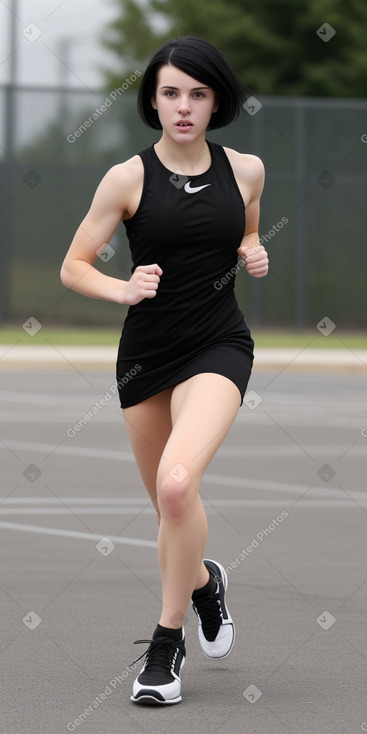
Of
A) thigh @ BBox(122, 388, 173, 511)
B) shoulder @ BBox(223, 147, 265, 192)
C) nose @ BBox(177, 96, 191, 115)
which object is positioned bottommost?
thigh @ BBox(122, 388, 173, 511)

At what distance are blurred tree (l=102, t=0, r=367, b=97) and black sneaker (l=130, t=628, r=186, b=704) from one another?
32.7 metres

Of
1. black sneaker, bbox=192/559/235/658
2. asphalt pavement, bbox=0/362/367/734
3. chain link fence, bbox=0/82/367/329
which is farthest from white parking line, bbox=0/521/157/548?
chain link fence, bbox=0/82/367/329

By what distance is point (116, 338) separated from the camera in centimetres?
2686

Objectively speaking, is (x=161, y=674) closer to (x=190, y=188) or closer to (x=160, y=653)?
(x=160, y=653)

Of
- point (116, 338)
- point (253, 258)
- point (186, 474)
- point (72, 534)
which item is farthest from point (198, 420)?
point (116, 338)

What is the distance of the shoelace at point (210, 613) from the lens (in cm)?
568

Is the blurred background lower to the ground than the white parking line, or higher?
lower

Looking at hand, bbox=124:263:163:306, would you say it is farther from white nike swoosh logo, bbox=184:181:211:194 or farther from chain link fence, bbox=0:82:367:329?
chain link fence, bbox=0:82:367:329

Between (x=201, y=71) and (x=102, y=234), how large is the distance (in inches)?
25.1

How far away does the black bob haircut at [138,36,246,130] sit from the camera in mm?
5242

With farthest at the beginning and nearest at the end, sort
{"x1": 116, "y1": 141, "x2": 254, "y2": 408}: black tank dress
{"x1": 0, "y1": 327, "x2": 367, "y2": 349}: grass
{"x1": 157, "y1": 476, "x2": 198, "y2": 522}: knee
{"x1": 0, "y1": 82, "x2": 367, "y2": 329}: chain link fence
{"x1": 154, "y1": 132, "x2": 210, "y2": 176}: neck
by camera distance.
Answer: {"x1": 0, "y1": 82, "x2": 367, "y2": 329}: chain link fence, {"x1": 0, "y1": 327, "x2": 367, "y2": 349}: grass, {"x1": 154, "y1": 132, "x2": 210, "y2": 176}: neck, {"x1": 116, "y1": 141, "x2": 254, "y2": 408}: black tank dress, {"x1": 157, "y1": 476, "x2": 198, "y2": 522}: knee

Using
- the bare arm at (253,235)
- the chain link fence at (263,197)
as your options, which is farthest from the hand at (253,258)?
the chain link fence at (263,197)

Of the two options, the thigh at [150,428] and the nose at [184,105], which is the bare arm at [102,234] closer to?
the nose at [184,105]

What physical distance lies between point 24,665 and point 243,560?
234 centimetres
